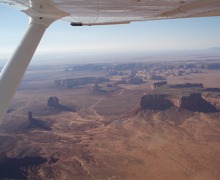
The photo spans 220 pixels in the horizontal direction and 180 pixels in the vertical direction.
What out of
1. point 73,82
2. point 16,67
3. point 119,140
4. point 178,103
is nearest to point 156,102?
point 178,103

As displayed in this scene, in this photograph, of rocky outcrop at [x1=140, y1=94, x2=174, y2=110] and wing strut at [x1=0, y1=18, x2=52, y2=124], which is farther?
rocky outcrop at [x1=140, y1=94, x2=174, y2=110]

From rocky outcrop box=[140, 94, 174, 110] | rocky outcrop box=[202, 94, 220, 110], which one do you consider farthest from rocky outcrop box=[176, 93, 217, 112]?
rocky outcrop box=[140, 94, 174, 110]

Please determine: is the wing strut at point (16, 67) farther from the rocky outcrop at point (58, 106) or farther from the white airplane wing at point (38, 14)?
the rocky outcrop at point (58, 106)

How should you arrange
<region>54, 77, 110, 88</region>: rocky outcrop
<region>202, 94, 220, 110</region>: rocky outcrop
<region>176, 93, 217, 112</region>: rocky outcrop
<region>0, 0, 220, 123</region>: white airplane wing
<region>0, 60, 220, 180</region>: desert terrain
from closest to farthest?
<region>0, 0, 220, 123</region>: white airplane wing → <region>0, 60, 220, 180</region>: desert terrain → <region>176, 93, 217, 112</region>: rocky outcrop → <region>202, 94, 220, 110</region>: rocky outcrop → <region>54, 77, 110, 88</region>: rocky outcrop

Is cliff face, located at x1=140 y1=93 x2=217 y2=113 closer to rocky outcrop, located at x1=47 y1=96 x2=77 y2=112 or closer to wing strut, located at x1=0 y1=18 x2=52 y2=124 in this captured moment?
rocky outcrop, located at x1=47 y1=96 x2=77 y2=112

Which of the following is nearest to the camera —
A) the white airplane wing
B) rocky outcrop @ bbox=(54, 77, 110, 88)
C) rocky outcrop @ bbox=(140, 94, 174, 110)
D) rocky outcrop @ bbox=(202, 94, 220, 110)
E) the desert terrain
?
the white airplane wing

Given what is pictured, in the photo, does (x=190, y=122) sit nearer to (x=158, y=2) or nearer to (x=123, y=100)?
(x=123, y=100)

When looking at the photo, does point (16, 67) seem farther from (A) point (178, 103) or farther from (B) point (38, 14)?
(A) point (178, 103)

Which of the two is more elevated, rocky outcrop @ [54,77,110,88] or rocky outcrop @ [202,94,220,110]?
rocky outcrop @ [202,94,220,110]

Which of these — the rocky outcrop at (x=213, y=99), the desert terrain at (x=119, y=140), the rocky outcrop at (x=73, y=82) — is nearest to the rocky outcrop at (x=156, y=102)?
the desert terrain at (x=119, y=140)
